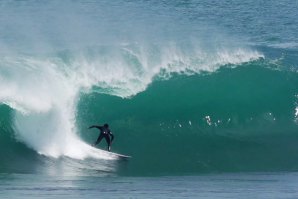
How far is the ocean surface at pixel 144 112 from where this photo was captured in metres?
24.7

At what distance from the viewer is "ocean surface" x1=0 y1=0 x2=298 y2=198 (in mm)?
24719

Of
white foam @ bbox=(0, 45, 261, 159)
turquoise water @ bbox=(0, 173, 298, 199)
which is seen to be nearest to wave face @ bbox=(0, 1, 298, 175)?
white foam @ bbox=(0, 45, 261, 159)

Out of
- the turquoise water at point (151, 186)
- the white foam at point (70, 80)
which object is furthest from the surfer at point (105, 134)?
the turquoise water at point (151, 186)

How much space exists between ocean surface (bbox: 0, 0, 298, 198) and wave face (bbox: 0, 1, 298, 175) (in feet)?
0.14

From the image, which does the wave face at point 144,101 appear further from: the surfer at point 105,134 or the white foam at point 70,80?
the surfer at point 105,134

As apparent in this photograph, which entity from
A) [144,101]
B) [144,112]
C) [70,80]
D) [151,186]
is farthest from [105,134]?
[70,80]

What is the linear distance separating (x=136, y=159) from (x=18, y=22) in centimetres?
1841

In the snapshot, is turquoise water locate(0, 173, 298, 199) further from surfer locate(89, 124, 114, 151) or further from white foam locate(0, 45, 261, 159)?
white foam locate(0, 45, 261, 159)

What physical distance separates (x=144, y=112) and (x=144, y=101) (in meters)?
0.85

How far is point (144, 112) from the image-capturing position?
31656 millimetres

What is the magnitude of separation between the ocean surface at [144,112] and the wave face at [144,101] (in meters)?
0.04

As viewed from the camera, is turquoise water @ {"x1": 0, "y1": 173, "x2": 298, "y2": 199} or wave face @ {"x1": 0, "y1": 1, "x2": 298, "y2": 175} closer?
turquoise water @ {"x1": 0, "y1": 173, "x2": 298, "y2": 199}

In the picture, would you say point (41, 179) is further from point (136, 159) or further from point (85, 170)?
point (136, 159)

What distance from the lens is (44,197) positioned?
68.4 ft
